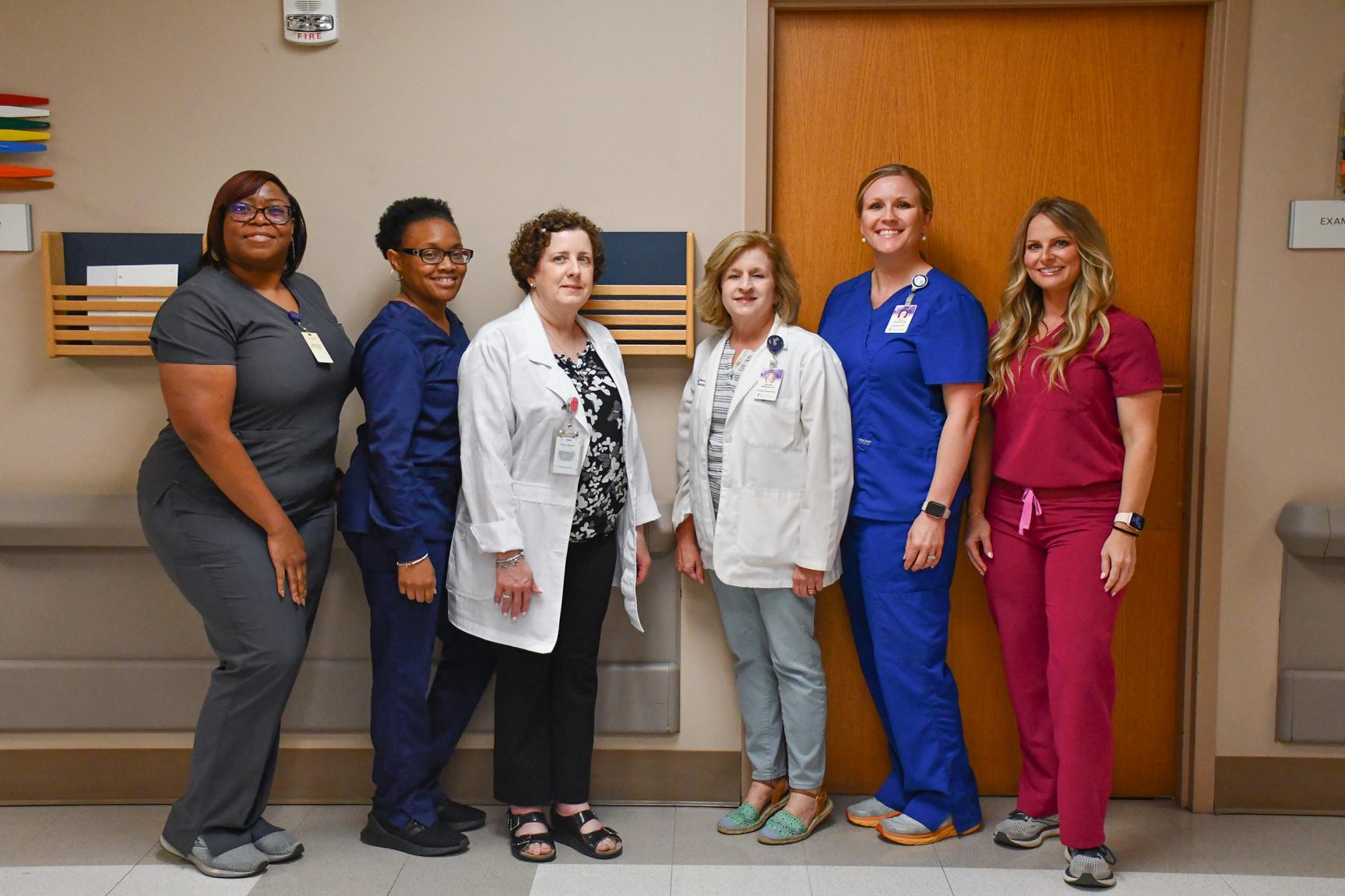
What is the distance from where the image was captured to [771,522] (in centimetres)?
233

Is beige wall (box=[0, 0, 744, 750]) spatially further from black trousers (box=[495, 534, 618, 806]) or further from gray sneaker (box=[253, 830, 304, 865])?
gray sneaker (box=[253, 830, 304, 865])

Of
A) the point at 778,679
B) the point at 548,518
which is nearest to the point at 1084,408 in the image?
the point at 778,679

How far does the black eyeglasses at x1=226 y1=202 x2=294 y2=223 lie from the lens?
7.11 ft

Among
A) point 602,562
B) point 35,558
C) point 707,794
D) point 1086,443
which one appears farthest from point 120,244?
point 1086,443

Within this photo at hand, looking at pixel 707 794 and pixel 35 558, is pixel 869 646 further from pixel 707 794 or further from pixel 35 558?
pixel 35 558

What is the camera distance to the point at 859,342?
2.41 meters

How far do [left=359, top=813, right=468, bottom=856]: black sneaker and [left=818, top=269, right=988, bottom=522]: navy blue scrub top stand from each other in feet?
4.27

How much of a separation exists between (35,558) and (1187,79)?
338 cm

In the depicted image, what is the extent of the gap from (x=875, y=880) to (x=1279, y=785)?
1223 millimetres

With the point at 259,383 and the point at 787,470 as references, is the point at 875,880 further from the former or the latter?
the point at 259,383

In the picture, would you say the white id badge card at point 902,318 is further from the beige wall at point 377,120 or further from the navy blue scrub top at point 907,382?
the beige wall at point 377,120

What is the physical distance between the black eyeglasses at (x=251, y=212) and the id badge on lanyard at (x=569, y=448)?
796mm

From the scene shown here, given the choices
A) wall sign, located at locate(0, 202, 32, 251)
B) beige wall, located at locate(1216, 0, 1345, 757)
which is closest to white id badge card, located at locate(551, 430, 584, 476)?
wall sign, located at locate(0, 202, 32, 251)

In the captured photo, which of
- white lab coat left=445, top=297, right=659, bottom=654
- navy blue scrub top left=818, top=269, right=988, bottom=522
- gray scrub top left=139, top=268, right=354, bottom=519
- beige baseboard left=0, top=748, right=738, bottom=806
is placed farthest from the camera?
beige baseboard left=0, top=748, right=738, bottom=806
